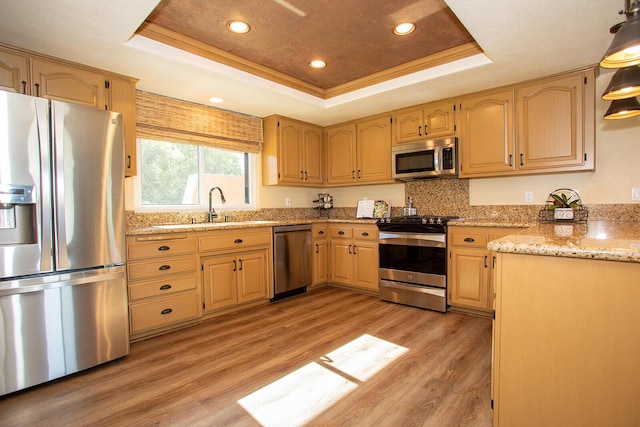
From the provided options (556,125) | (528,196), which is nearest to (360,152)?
(528,196)

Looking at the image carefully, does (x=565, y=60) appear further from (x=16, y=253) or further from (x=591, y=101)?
(x=16, y=253)

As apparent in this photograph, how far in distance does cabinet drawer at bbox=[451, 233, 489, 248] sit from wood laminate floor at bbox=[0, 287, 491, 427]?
712 millimetres

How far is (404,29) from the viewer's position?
244 cm

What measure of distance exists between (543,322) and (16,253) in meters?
2.78

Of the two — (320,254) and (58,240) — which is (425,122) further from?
(58,240)

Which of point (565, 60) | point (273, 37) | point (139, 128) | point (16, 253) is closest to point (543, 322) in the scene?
point (565, 60)

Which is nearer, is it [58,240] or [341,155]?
[58,240]

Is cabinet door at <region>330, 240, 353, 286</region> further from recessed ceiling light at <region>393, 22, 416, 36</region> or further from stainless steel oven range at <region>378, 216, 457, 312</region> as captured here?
recessed ceiling light at <region>393, 22, 416, 36</region>

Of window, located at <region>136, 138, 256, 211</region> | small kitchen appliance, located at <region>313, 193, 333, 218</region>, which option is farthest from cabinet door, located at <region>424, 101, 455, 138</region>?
window, located at <region>136, 138, 256, 211</region>

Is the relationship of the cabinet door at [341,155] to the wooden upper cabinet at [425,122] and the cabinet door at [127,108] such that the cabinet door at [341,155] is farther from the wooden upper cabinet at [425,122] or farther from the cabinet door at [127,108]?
the cabinet door at [127,108]

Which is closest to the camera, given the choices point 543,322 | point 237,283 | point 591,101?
point 543,322

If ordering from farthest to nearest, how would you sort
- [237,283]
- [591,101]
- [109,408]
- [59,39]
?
[237,283]
[591,101]
[59,39]
[109,408]

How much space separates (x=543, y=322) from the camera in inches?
49.2

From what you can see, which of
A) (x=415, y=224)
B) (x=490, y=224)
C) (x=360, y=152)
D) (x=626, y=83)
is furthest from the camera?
(x=360, y=152)
